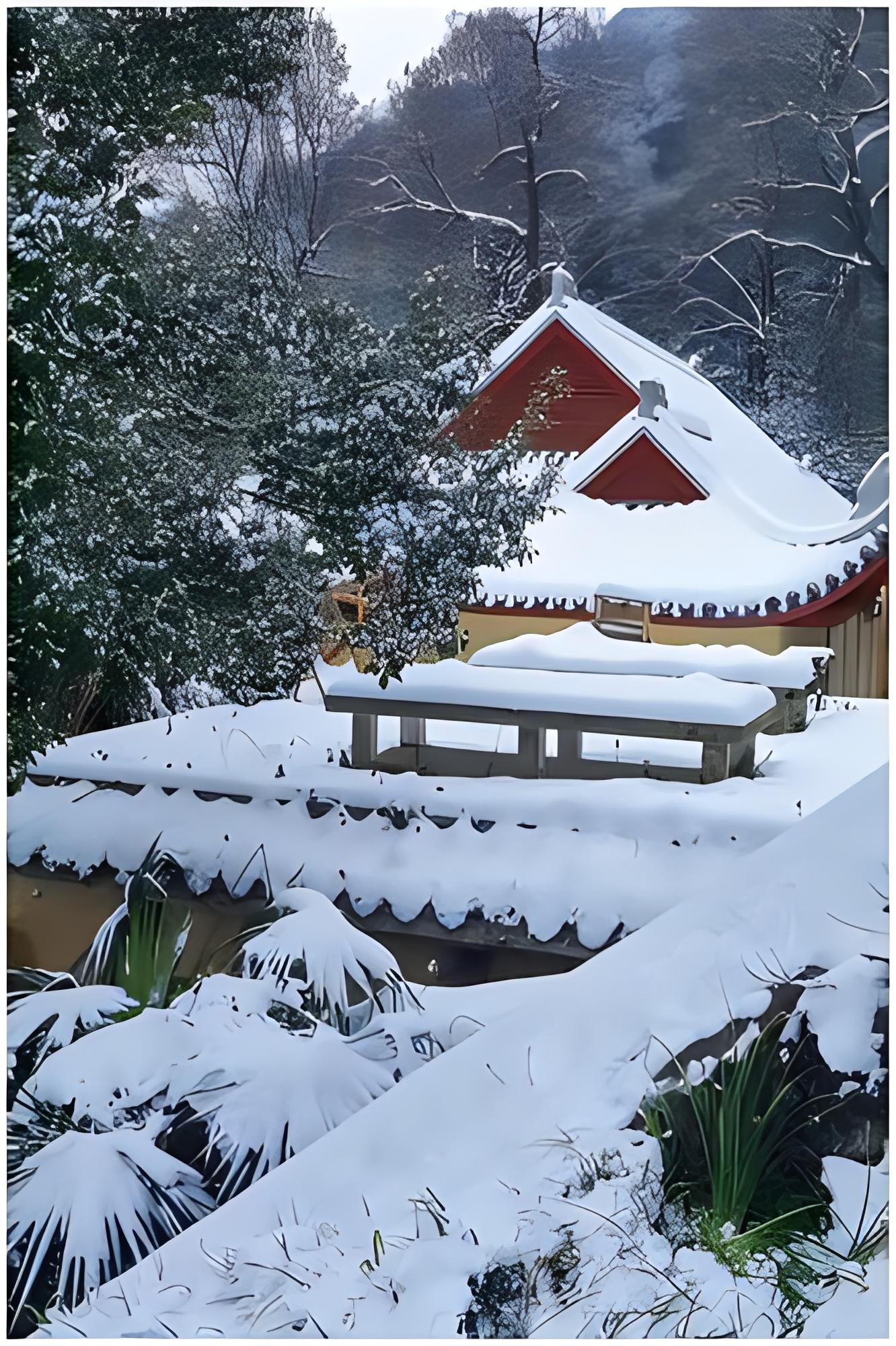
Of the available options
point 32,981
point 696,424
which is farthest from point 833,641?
point 32,981

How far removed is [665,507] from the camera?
294cm

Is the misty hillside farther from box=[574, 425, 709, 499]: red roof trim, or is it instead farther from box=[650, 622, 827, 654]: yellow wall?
box=[650, 622, 827, 654]: yellow wall

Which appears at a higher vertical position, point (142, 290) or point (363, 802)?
point (142, 290)

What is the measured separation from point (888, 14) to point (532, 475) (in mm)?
1309

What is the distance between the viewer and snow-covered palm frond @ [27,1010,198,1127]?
115 inches

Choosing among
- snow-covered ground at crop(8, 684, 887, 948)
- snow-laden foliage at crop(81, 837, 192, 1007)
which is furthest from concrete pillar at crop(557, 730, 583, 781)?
snow-laden foliage at crop(81, 837, 192, 1007)

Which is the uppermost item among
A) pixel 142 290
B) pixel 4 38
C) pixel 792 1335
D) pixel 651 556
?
pixel 4 38

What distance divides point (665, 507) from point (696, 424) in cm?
21

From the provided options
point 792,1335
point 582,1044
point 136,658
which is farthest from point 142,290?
point 792,1335

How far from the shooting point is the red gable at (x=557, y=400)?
292 centimetres

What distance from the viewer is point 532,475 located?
9.73 ft

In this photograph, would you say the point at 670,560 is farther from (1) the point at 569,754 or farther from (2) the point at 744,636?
(1) the point at 569,754

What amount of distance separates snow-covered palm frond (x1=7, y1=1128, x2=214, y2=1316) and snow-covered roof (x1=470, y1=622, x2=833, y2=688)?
56.4 inches

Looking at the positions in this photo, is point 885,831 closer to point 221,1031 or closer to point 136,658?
point 221,1031
